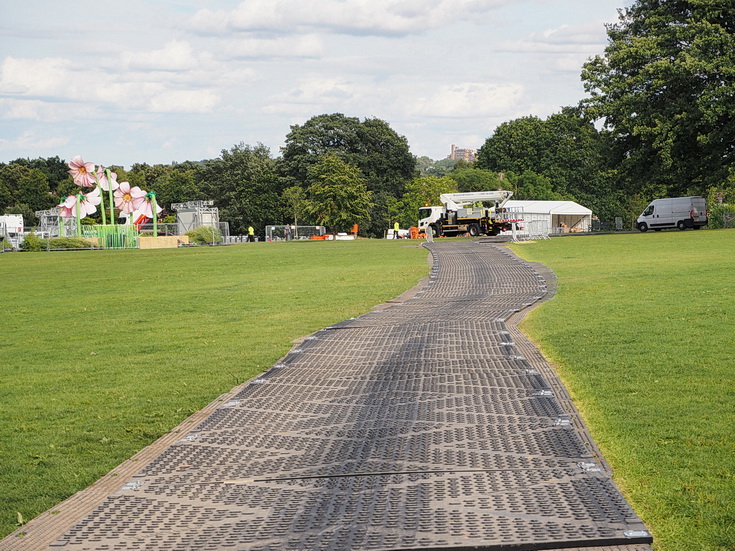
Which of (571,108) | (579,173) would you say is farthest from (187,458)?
(579,173)

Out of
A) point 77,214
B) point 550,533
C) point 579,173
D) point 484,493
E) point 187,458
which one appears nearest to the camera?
→ point 550,533

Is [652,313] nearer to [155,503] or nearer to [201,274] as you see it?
[155,503]

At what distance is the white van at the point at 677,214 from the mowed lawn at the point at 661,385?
39145 millimetres

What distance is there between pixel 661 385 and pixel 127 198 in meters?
61.8

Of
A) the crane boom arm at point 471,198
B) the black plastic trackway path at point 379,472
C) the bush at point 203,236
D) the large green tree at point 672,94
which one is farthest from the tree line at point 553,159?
the black plastic trackway path at point 379,472

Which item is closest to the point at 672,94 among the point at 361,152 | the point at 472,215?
the point at 472,215

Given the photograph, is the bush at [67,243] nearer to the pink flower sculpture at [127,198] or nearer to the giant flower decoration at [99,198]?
the giant flower decoration at [99,198]

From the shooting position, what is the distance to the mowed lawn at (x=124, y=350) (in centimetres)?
622

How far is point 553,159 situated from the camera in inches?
4045

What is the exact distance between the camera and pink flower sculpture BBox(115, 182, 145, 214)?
65.2 metres

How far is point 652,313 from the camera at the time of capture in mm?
12523

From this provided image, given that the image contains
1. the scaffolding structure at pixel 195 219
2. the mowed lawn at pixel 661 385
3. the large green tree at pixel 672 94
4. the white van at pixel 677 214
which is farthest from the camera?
the scaffolding structure at pixel 195 219

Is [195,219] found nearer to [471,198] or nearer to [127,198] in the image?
[127,198]

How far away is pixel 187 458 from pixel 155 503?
2.92ft
